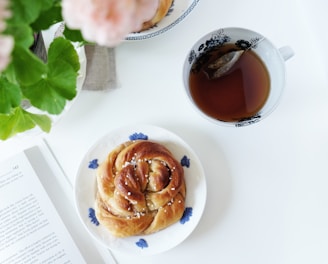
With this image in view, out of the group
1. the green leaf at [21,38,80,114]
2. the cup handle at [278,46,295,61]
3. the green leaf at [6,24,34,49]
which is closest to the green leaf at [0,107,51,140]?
the green leaf at [21,38,80,114]

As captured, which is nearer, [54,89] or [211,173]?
[54,89]

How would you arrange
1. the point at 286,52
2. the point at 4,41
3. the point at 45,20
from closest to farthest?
1. the point at 4,41
2. the point at 45,20
3. the point at 286,52

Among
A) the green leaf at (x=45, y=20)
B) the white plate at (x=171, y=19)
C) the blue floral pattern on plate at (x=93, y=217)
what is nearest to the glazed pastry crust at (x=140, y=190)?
the blue floral pattern on plate at (x=93, y=217)

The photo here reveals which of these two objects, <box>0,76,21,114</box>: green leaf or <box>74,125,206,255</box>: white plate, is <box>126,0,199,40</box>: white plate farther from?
<box>0,76,21,114</box>: green leaf

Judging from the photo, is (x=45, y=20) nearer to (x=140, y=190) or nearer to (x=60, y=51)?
(x=60, y=51)

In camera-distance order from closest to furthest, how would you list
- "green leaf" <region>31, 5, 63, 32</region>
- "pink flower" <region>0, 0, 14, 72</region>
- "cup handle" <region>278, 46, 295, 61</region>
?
"pink flower" <region>0, 0, 14, 72</region> < "green leaf" <region>31, 5, 63, 32</region> < "cup handle" <region>278, 46, 295, 61</region>

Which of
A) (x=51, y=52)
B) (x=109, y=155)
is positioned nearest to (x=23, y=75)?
(x=51, y=52)

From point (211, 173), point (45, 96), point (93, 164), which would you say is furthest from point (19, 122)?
point (211, 173)

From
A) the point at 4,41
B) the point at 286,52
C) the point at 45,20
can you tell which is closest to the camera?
the point at 4,41
